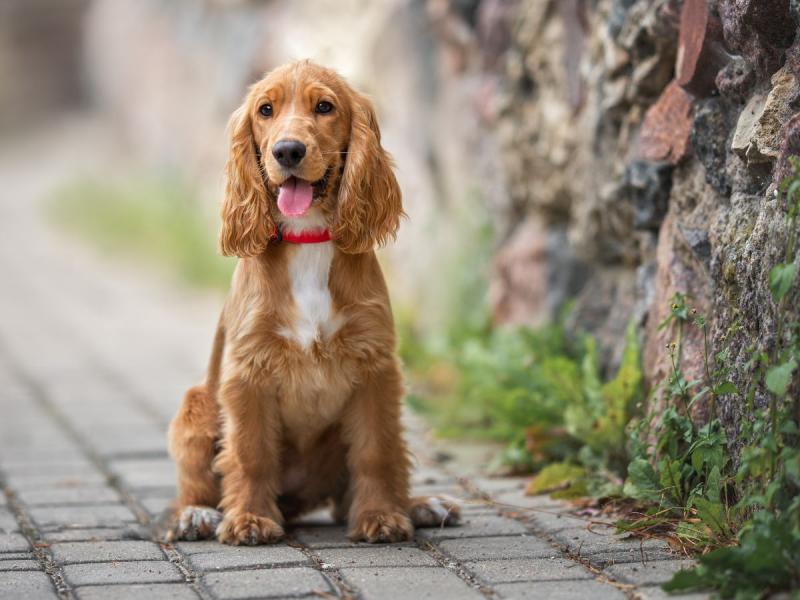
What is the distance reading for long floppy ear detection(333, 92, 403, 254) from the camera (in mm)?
3959

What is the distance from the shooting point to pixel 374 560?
3.71 m

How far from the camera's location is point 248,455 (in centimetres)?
400

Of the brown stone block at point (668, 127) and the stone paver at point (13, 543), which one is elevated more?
the brown stone block at point (668, 127)

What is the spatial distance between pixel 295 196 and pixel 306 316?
393mm

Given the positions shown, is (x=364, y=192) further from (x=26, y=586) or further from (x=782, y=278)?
(x=26, y=586)

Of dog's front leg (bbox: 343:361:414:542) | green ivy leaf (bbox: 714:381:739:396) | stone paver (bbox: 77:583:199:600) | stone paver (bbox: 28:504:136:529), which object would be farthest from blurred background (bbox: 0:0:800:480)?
stone paver (bbox: 77:583:199:600)

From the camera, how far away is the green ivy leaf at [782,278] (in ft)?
9.89

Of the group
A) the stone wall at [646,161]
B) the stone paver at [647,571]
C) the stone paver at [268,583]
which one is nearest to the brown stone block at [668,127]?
the stone wall at [646,161]

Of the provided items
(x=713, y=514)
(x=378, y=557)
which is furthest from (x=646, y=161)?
(x=378, y=557)

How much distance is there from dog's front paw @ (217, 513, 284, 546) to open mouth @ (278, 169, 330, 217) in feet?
3.30

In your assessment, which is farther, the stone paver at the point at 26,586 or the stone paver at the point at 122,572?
the stone paver at the point at 122,572

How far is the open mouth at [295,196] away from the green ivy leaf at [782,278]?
1521 mm

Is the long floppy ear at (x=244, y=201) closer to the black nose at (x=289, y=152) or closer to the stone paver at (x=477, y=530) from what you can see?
the black nose at (x=289, y=152)

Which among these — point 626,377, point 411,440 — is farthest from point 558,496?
point 411,440
